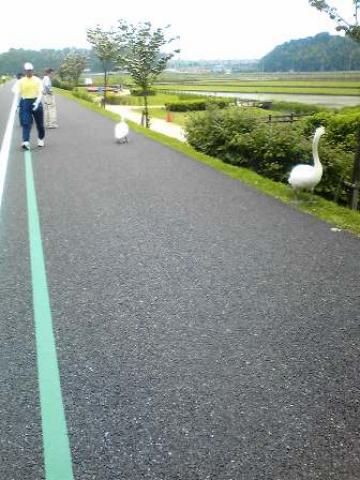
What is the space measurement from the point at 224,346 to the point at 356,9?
6.13 meters

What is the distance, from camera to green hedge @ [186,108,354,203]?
29.0ft

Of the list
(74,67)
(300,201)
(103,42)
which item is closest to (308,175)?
(300,201)

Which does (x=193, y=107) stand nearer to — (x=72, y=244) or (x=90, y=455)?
(x=72, y=244)

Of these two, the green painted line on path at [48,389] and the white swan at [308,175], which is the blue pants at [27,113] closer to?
the white swan at [308,175]

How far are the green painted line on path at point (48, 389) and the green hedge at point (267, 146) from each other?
233 inches

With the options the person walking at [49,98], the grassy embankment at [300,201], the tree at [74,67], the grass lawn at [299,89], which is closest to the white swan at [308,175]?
the grassy embankment at [300,201]

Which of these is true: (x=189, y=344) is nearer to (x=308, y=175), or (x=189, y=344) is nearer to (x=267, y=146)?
(x=308, y=175)

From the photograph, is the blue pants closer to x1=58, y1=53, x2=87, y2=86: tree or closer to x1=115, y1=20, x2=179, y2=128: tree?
x1=115, y1=20, x2=179, y2=128: tree

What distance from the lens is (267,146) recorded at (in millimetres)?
10055

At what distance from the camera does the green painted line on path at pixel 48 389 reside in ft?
7.73

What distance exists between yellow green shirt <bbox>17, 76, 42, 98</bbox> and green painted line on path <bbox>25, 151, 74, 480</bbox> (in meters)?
7.47

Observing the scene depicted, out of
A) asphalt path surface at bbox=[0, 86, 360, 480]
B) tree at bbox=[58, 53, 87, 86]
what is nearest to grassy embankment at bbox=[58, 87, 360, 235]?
asphalt path surface at bbox=[0, 86, 360, 480]

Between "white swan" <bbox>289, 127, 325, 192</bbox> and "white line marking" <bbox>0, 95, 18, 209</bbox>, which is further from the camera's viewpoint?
"white line marking" <bbox>0, 95, 18, 209</bbox>

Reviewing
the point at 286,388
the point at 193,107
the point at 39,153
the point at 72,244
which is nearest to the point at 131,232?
the point at 72,244
